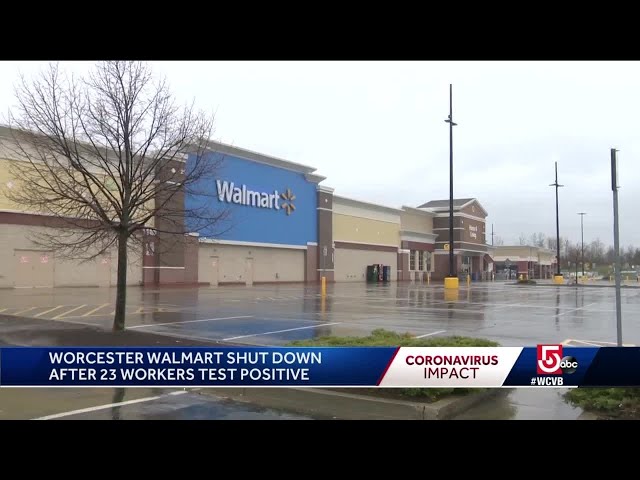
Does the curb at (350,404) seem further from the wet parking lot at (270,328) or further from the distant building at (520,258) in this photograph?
the distant building at (520,258)

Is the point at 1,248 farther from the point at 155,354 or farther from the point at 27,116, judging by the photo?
the point at 155,354

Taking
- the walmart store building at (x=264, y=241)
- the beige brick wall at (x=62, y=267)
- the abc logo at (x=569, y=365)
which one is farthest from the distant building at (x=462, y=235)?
the abc logo at (x=569, y=365)

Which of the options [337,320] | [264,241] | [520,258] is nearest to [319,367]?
[337,320]

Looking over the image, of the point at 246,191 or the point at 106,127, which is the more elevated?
the point at 246,191

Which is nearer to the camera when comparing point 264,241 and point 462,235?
point 264,241

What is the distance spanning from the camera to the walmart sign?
43.4 m

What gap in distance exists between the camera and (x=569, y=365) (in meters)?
6.61

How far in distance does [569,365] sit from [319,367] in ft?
9.37

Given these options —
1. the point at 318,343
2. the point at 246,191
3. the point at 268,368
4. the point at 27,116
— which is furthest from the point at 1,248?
the point at 268,368

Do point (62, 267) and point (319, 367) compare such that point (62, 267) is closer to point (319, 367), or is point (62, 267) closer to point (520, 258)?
point (319, 367)

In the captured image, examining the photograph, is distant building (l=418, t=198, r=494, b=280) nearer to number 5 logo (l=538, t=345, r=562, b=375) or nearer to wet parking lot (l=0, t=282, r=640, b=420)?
wet parking lot (l=0, t=282, r=640, b=420)

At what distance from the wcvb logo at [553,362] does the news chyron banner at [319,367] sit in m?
0.01
